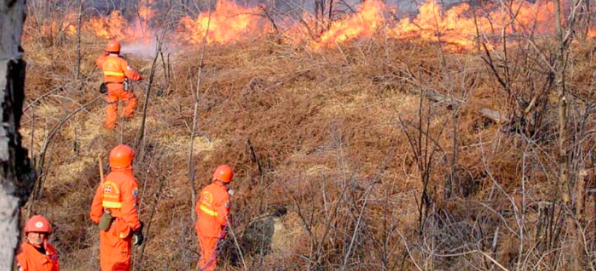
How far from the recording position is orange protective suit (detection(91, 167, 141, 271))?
6.33 meters

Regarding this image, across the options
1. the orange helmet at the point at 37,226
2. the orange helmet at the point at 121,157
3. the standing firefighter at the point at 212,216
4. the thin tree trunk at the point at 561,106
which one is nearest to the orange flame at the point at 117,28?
the standing firefighter at the point at 212,216

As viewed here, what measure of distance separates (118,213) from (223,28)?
9.09 m

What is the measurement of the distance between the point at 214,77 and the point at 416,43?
3.92m

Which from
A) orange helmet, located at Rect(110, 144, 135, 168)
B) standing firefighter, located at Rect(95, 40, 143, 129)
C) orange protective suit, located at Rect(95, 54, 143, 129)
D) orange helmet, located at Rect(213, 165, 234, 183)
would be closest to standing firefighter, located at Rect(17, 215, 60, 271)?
orange helmet, located at Rect(110, 144, 135, 168)

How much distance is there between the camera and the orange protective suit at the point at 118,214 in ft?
20.8

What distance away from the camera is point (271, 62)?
13.4 metres

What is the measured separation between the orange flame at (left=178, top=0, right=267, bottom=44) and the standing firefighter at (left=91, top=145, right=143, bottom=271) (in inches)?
327

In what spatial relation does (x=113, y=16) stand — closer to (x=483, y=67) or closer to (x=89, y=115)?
(x=89, y=115)

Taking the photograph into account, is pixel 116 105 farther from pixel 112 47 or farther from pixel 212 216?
pixel 212 216

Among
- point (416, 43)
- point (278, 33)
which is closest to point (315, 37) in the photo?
point (278, 33)

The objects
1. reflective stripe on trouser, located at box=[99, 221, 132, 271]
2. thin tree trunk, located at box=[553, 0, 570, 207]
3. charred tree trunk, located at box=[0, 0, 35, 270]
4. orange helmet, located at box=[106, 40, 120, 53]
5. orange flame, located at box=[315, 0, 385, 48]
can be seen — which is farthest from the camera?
orange flame, located at box=[315, 0, 385, 48]

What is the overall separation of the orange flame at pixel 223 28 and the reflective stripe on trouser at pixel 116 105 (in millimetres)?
3156

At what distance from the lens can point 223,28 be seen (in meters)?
14.9

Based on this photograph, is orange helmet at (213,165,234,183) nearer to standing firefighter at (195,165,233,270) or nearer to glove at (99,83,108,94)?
standing firefighter at (195,165,233,270)
